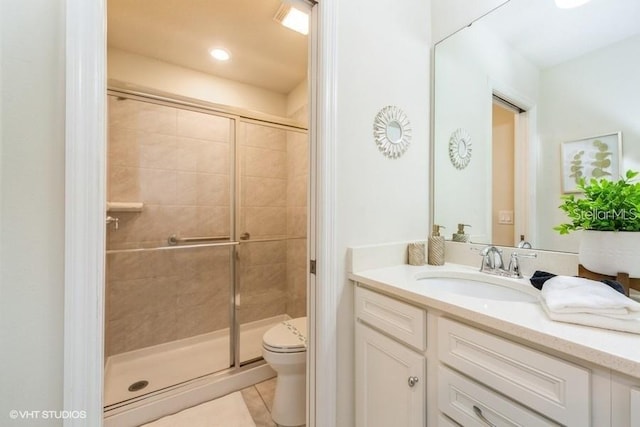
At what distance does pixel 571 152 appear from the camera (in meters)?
1.02

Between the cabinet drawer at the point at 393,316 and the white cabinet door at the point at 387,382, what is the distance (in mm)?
39

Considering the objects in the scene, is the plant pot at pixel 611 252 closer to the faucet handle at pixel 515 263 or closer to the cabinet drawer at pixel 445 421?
the faucet handle at pixel 515 263

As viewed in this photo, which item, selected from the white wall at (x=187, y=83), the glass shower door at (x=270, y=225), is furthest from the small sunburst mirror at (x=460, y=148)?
the white wall at (x=187, y=83)

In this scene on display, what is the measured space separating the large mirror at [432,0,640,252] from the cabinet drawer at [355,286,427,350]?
66 cm

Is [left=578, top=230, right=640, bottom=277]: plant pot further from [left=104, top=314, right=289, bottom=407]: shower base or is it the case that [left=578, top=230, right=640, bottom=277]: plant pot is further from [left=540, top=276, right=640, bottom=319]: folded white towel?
[left=104, top=314, right=289, bottom=407]: shower base

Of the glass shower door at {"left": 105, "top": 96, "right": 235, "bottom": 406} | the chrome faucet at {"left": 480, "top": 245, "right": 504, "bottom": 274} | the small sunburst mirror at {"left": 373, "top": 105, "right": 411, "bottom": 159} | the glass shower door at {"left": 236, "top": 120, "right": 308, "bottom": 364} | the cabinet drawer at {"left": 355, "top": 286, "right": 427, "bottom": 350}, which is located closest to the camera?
the cabinet drawer at {"left": 355, "top": 286, "right": 427, "bottom": 350}

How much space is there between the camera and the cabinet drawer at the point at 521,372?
545 millimetres

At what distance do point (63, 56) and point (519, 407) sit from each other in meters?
1.44

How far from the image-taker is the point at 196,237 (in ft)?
7.44

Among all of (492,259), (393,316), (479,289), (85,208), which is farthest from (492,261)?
(85,208)

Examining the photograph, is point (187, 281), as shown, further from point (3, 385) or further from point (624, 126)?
point (624, 126)

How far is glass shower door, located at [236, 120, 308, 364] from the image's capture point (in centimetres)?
236

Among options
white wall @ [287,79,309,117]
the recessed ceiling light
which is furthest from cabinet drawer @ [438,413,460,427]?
the recessed ceiling light

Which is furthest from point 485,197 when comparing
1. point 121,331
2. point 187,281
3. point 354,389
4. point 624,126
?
point 121,331
